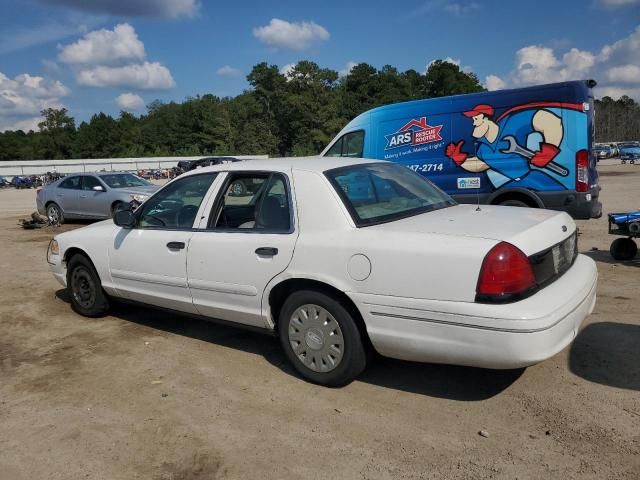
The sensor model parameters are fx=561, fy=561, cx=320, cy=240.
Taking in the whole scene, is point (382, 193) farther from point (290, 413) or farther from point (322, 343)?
point (290, 413)

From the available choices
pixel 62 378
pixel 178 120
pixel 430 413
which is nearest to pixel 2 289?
pixel 62 378

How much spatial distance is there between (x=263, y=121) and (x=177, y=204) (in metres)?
92.3

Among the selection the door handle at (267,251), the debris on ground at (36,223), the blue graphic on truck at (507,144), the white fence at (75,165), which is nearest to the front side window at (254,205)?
the door handle at (267,251)

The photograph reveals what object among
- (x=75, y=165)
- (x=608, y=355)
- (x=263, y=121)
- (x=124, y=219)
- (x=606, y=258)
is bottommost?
(x=608, y=355)

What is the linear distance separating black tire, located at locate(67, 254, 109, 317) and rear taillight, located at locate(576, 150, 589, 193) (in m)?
6.57

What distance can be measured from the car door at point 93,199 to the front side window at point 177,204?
9432 millimetres

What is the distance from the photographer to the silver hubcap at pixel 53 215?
1510cm

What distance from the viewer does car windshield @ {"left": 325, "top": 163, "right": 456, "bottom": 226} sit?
397 centimetres

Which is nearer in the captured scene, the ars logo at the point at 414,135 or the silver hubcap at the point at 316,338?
the silver hubcap at the point at 316,338

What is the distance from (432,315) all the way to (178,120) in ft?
326

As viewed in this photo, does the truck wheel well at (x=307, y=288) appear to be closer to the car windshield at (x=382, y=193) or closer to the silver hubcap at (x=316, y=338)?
the silver hubcap at (x=316, y=338)

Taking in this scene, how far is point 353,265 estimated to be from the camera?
3623mm

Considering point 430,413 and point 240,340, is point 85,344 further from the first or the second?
point 430,413

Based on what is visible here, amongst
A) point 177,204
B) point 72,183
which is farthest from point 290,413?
point 72,183
